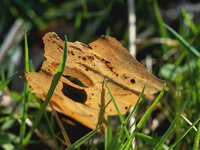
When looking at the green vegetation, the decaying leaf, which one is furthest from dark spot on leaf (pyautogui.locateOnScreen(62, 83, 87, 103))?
the green vegetation

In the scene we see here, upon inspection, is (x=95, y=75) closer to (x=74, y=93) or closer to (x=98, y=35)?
(x=74, y=93)

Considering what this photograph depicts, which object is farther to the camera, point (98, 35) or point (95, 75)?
point (98, 35)

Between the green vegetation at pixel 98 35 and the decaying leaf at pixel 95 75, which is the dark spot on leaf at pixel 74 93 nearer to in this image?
the decaying leaf at pixel 95 75

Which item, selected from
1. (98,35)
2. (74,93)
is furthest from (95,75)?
(98,35)

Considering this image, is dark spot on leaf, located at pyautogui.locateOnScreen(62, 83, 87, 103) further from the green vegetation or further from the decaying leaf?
the green vegetation

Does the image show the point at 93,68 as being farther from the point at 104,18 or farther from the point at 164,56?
the point at 104,18

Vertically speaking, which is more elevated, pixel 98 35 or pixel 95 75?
pixel 98 35

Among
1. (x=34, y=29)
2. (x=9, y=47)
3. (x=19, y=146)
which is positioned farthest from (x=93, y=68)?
(x=34, y=29)
